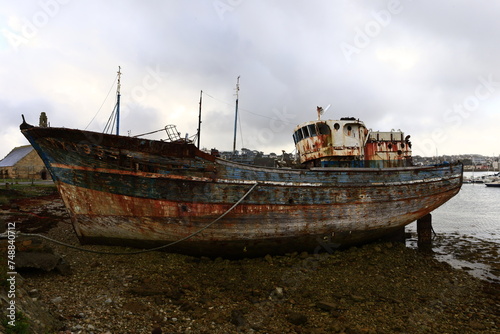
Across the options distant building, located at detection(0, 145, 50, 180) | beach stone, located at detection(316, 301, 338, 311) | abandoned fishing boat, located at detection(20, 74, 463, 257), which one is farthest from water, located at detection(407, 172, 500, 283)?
distant building, located at detection(0, 145, 50, 180)

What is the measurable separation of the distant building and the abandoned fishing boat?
37.1 m

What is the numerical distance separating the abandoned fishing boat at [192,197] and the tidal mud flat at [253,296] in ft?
1.99

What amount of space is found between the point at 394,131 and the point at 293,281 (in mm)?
9641

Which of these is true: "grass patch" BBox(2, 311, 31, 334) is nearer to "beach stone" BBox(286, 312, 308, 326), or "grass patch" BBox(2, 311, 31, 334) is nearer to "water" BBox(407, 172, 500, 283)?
"beach stone" BBox(286, 312, 308, 326)

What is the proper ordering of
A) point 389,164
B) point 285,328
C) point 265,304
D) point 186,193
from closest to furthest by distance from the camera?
1. point 285,328
2. point 265,304
3. point 186,193
4. point 389,164

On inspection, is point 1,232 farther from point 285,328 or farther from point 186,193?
point 285,328

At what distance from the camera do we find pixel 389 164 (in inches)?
474

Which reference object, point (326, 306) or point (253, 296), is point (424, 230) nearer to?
point (326, 306)

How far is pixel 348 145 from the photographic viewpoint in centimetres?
1154

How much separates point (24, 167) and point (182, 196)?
40.4 metres

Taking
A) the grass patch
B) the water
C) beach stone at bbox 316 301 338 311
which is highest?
the grass patch

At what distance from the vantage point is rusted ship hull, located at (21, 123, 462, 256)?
7.48 m

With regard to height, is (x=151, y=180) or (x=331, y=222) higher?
(x=151, y=180)

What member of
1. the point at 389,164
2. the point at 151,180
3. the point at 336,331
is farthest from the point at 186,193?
the point at 389,164
